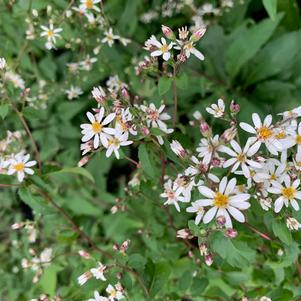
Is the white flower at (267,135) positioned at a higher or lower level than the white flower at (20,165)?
higher

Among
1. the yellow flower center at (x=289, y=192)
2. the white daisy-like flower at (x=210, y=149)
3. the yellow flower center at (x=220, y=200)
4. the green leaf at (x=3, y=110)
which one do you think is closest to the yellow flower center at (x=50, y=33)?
the green leaf at (x=3, y=110)

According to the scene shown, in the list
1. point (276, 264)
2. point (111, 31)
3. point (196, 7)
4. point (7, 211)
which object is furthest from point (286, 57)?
point (7, 211)

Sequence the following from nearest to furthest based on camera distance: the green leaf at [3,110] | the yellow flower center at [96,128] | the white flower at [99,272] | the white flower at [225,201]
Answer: the white flower at [225,201] < the yellow flower center at [96,128] < the white flower at [99,272] < the green leaf at [3,110]

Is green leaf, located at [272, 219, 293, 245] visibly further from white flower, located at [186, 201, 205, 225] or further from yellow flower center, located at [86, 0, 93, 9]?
yellow flower center, located at [86, 0, 93, 9]

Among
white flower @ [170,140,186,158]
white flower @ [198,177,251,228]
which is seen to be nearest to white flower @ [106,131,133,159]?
white flower @ [170,140,186,158]

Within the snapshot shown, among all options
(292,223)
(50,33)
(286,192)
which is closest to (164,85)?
(286,192)

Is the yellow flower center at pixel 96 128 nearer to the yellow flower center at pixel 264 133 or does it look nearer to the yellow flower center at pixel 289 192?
the yellow flower center at pixel 264 133

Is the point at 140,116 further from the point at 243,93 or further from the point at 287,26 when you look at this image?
the point at 287,26

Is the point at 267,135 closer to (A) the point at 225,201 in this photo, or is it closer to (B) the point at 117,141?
(A) the point at 225,201
